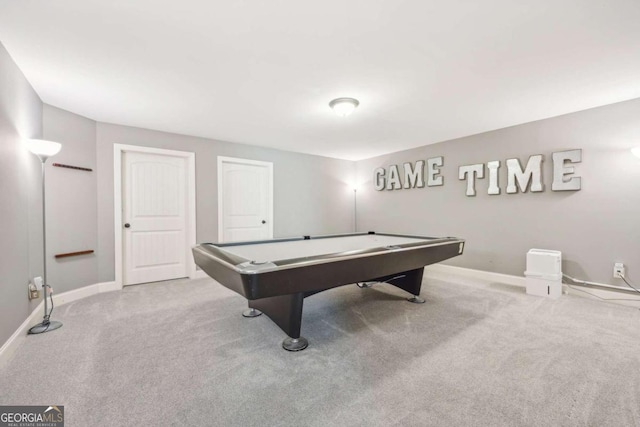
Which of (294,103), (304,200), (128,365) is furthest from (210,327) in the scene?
(304,200)

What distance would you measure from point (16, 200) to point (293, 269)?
7.47ft

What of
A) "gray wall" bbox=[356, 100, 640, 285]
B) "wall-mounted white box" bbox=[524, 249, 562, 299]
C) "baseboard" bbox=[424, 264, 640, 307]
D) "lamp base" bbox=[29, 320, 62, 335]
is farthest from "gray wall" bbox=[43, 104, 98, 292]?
"wall-mounted white box" bbox=[524, 249, 562, 299]

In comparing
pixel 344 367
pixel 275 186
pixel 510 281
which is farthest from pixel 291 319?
pixel 510 281

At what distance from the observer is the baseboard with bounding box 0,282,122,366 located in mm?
1746

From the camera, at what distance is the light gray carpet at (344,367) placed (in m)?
1.26

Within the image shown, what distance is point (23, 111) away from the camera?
2170 millimetres

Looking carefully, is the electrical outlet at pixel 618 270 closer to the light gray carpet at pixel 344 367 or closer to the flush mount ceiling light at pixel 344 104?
the light gray carpet at pixel 344 367

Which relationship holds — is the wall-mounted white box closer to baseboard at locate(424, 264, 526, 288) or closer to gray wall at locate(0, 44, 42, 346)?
baseboard at locate(424, 264, 526, 288)

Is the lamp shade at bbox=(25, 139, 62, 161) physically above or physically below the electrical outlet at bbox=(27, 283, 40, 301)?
above

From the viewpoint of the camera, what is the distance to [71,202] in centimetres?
293

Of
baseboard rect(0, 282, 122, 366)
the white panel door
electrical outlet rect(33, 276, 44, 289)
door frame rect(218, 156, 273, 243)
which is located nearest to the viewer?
baseboard rect(0, 282, 122, 366)

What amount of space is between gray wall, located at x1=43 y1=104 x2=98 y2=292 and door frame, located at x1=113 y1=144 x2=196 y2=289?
20 centimetres

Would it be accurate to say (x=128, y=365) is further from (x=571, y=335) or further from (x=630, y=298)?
(x=630, y=298)

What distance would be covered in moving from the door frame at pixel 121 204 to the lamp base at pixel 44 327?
1084mm
